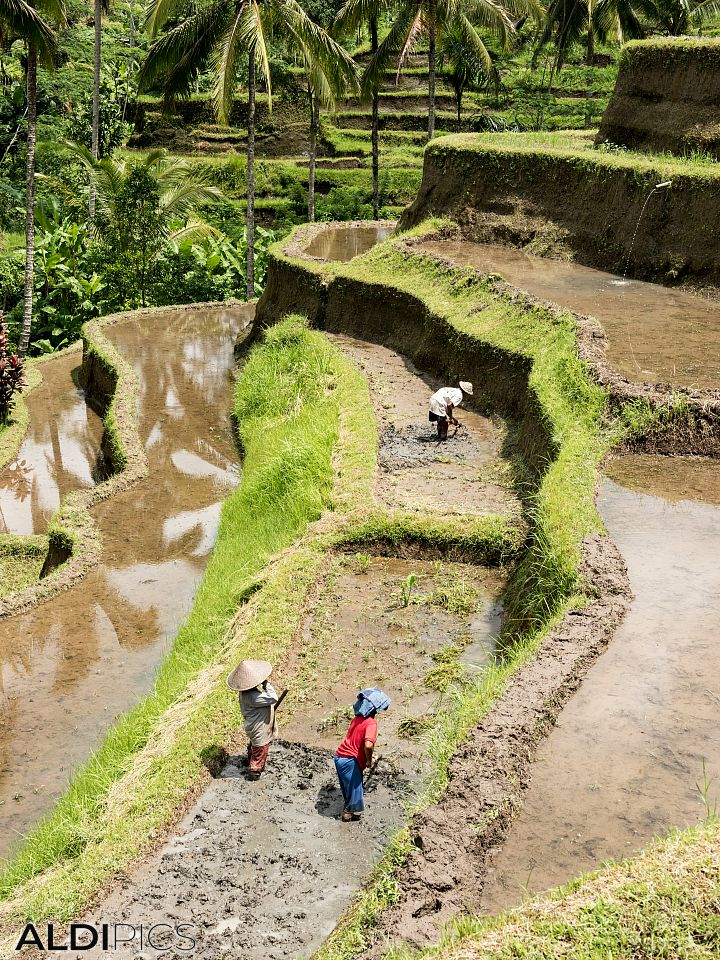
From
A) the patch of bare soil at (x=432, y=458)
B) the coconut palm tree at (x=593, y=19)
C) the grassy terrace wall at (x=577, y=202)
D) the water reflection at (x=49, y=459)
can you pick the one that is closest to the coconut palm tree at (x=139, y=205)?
the water reflection at (x=49, y=459)

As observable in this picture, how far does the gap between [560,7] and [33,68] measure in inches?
772

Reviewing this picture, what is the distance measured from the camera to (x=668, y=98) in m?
16.9

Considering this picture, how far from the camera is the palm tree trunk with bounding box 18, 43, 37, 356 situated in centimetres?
1906

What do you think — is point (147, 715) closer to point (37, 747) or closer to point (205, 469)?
point (37, 747)

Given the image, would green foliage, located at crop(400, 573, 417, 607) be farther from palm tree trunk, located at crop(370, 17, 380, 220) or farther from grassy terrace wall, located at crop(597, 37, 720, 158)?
palm tree trunk, located at crop(370, 17, 380, 220)

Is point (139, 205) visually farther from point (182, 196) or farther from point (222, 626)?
point (222, 626)

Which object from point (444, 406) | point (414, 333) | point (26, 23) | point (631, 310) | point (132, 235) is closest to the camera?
point (444, 406)

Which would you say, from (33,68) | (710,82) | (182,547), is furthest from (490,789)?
(33,68)

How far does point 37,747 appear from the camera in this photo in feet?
27.2

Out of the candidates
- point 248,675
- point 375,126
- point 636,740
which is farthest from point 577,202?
point 636,740

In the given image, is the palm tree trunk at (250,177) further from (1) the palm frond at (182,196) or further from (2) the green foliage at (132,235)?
(2) the green foliage at (132,235)

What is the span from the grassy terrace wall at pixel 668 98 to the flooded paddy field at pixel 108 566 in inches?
312

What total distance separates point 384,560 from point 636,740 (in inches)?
145

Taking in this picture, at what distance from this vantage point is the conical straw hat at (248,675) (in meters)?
6.51
